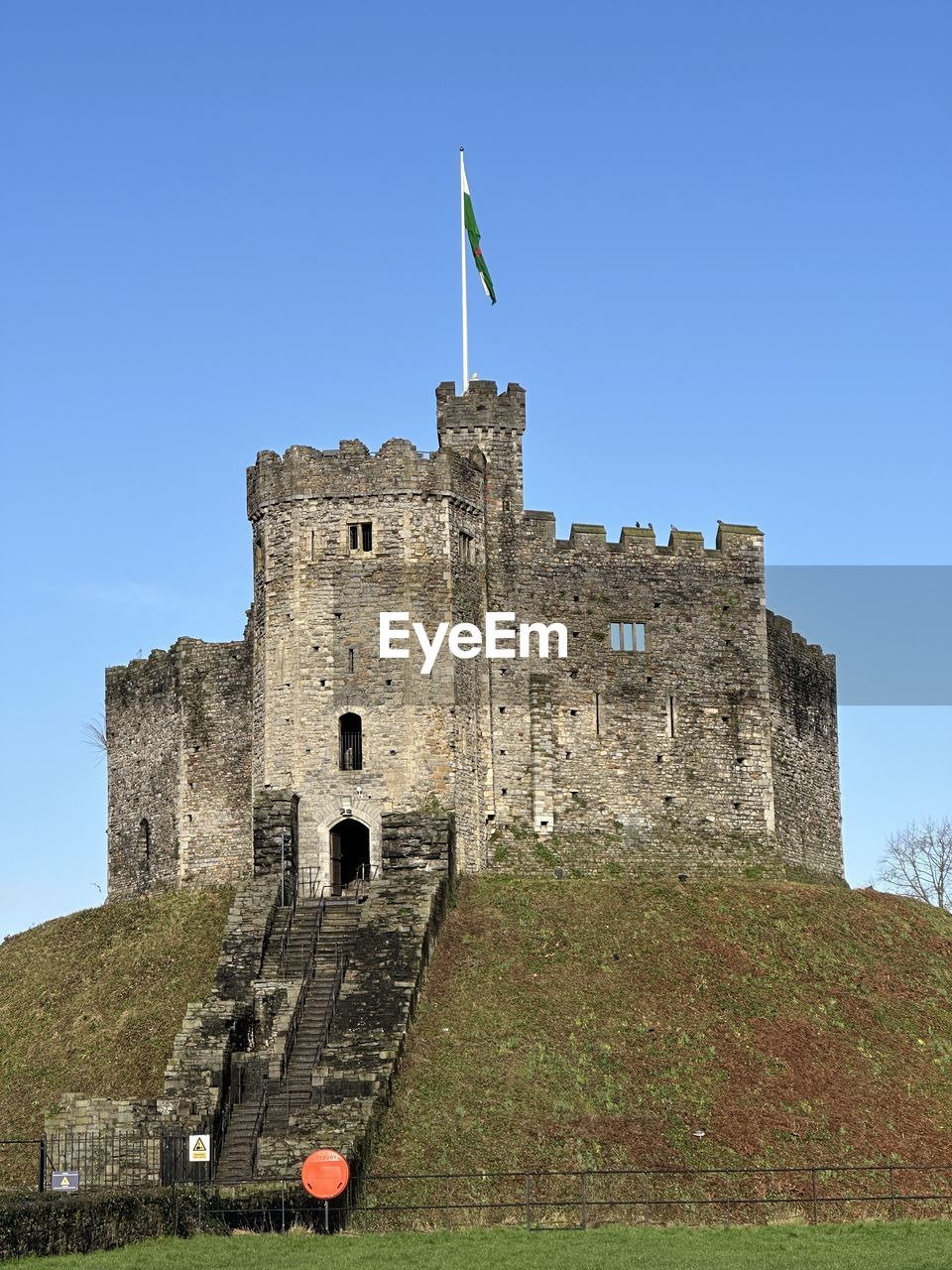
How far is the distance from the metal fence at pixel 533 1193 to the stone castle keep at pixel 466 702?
1189cm

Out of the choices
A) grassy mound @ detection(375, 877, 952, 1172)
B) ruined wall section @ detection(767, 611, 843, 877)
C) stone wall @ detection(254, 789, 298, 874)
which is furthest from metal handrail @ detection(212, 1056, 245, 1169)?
ruined wall section @ detection(767, 611, 843, 877)

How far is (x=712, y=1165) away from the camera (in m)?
43.8

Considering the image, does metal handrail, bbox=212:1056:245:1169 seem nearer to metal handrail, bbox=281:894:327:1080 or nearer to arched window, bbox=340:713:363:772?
metal handrail, bbox=281:894:327:1080

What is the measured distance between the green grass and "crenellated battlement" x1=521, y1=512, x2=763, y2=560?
2427 centimetres

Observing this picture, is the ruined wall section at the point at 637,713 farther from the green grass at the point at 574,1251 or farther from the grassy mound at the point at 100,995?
the green grass at the point at 574,1251

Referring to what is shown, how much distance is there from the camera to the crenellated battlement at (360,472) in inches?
2243

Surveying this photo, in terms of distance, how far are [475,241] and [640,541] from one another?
9.65m

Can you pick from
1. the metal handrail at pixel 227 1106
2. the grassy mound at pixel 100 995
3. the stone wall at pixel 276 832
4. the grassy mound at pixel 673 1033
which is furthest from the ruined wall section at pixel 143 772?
the metal handrail at pixel 227 1106

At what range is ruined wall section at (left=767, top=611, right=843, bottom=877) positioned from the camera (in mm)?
62375

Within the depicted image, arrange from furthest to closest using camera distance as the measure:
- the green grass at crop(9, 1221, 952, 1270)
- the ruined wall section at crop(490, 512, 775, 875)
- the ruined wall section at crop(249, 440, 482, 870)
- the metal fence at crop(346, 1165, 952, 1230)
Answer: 1. the ruined wall section at crop(490, 512, 775, 875)
2. the ruined wall section at crop(249, 440, 482, 870)
3. the metal fence at crop(346, 1165, 952, 1230)
4. the green grass at crop(9, 1221, 952, 1270)

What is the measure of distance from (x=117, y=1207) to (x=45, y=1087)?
13258 mm

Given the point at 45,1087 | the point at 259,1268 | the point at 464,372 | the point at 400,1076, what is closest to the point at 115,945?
the point at 45,1087

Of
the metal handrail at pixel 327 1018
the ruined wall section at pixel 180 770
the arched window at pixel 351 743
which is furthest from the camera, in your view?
the ruined wall section at pixel 180 770

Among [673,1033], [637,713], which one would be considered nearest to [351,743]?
[637,713]
